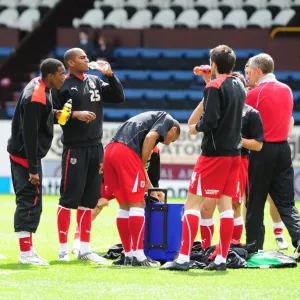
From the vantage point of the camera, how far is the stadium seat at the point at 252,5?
27.1 m

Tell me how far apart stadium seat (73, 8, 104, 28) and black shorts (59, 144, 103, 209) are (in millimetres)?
17173

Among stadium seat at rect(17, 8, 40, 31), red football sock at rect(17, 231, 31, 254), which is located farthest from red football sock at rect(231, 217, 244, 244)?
stadium seat at rect(17, 8, 40, 31)

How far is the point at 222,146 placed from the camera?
9633 millimetres

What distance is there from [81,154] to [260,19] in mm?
16374

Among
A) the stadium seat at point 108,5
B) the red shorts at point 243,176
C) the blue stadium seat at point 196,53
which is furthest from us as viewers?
the stadium seat at point 108,5

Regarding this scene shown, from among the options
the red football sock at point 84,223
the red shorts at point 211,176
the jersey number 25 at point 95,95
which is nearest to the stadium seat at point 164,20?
the jersey number 25 at point 95,95

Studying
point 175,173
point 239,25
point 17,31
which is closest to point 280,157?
point 175,173

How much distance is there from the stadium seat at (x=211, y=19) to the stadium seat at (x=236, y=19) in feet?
0.60

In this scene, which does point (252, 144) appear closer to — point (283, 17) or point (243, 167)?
point (243, 167)

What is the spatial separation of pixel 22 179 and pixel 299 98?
49.8 feet

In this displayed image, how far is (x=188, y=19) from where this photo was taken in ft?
88.5

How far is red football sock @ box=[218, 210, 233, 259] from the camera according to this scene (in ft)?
31.5

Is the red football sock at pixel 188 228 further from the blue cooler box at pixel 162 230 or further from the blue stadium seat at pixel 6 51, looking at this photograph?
the blue stadium seat at pixel 6 51

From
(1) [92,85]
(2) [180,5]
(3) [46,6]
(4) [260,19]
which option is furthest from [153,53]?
(1) [92,85]
